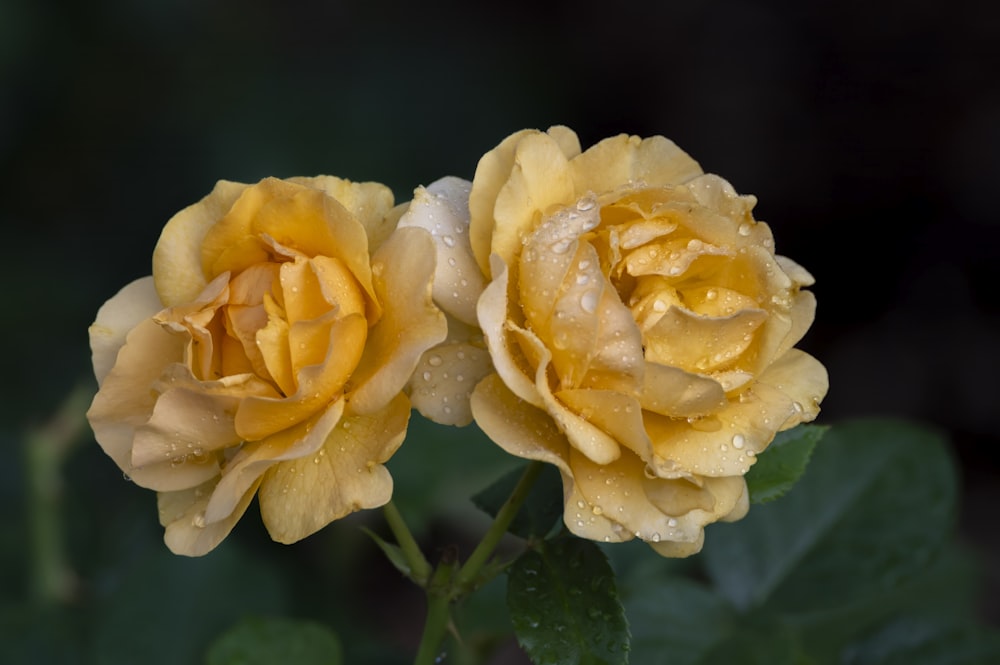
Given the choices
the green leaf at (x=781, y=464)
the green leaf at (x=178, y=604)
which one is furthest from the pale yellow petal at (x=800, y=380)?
the green leaf at (x=178, y=604)

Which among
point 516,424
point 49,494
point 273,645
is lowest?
point 49,494

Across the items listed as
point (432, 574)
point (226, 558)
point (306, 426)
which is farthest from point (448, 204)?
point (226, 558)

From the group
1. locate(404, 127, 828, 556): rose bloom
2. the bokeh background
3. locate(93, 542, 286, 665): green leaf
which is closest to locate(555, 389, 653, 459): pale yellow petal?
locate(404, 127, 828, 556): rose bloom

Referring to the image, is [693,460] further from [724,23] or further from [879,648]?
[724,23]

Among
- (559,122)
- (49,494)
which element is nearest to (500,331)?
(49,494)

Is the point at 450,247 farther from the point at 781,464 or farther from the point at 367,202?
the point at 781,464

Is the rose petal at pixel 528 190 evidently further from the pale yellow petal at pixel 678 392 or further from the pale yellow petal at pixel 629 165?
the pale yellow petal at pixel 678 392
